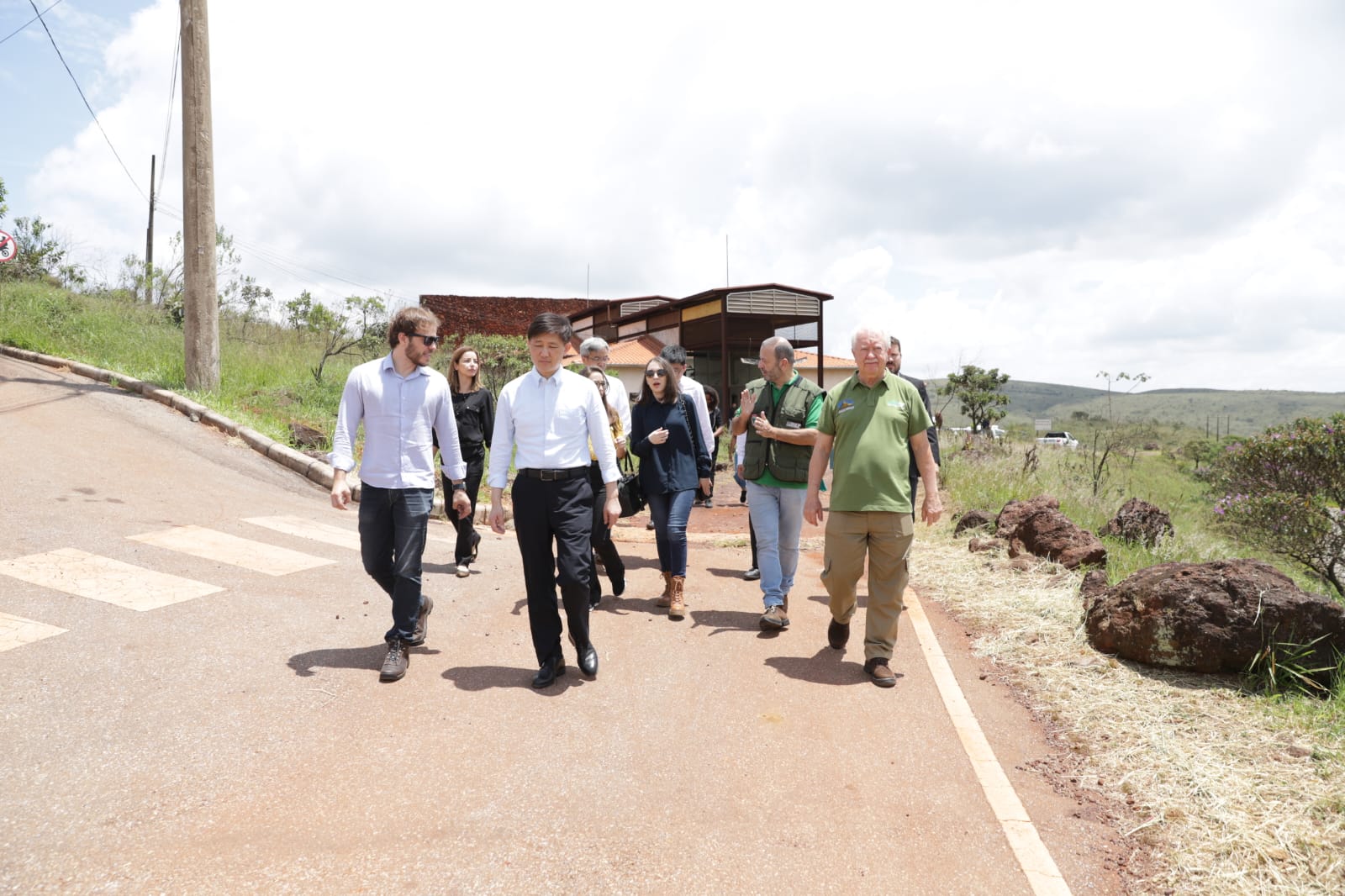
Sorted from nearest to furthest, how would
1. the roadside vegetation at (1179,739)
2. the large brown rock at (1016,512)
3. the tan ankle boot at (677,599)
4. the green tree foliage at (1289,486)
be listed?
the roadside vegetation at (1179,739)
the tan ankle boot at (677,599)
the large brown rock at (1016,512)
the green tree foliage at (1289,486)

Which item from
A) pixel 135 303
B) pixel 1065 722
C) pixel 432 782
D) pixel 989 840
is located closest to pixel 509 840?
pixel 432 782

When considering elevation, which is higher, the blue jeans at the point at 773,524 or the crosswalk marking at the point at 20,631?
the blue jeans at the point at 773,524

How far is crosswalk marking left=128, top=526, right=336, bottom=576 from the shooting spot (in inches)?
256

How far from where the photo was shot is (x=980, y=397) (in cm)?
2739

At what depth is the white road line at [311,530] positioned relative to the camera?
25.6 ft

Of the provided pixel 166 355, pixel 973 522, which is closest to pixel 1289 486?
pixel 973 522

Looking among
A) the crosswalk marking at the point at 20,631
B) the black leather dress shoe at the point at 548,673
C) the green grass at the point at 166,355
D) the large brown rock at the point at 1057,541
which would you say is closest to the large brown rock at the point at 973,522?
the large brown rock at the point at 1057,541

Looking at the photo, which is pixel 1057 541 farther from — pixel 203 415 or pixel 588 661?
pixel 203 415

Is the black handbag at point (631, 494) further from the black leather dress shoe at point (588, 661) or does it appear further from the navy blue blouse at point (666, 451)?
the black leather dress shoe at point (588, 661)

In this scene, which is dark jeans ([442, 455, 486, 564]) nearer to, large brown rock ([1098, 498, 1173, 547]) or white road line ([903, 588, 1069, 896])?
white road line ([903, 588, 1069, 896])

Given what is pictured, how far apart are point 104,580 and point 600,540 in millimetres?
3202

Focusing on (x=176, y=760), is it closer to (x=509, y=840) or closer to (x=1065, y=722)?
(x=509, y=840)

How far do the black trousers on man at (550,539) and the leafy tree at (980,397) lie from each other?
22979 millimetres

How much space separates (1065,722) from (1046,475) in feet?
37.0
